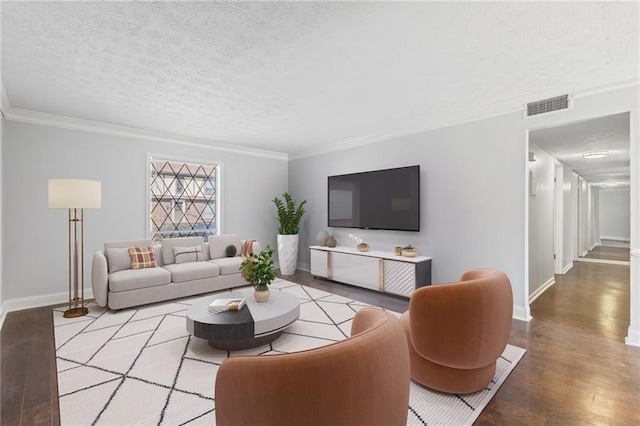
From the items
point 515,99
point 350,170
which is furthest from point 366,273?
point 515,99

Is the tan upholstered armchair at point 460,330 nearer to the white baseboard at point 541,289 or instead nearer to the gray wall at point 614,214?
the white baseboard at point 541,289

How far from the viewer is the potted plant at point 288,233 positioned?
5977 millimetres

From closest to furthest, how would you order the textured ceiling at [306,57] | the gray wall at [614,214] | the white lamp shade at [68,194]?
1. the textured ceiling at [306,57]
2. the white lamp shade at [68,194]
3. the gray wall at [614,214]

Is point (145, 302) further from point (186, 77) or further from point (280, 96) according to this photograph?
point (280, 96)

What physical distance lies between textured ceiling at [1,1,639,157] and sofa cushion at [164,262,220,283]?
208cm

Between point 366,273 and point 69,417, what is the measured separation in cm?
360

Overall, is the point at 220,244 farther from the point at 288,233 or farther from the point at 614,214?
the point at 614,214

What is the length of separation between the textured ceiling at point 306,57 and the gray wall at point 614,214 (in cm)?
1149

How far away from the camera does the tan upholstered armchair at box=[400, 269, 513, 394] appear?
1863 millimetres

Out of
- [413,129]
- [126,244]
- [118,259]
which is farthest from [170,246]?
[413,129]

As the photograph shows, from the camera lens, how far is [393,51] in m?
2.45

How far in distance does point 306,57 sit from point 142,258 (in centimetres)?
344

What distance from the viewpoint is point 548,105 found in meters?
3.29

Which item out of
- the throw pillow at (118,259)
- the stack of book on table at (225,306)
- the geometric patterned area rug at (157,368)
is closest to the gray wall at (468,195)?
the geometric patterned area rug at (157,368)
